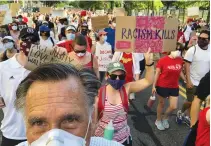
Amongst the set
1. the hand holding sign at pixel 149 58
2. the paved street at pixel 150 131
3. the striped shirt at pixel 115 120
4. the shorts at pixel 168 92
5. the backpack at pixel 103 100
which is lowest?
the paved street at pixel 150 131

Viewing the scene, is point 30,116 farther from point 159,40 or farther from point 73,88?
point 159,40

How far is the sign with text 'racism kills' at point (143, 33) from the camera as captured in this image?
13.7 feet

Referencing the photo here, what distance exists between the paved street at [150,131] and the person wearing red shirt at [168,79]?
16 centimetres

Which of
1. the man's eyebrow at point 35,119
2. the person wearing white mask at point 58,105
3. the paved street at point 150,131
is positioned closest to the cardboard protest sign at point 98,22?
the paved street at point 150,131

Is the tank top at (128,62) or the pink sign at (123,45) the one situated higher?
the pink sign at (123,45)

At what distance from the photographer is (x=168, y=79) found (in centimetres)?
561

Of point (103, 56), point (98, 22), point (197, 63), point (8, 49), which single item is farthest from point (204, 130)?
point (98, 22)

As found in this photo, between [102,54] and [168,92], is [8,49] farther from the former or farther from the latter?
[168,92]

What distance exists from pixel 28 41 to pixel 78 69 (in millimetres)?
1977

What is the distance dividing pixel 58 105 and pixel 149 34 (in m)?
2.67

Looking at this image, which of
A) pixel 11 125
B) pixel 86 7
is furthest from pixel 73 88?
pixel 86 7

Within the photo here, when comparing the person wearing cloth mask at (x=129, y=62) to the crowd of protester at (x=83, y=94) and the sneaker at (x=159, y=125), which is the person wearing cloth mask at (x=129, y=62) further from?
the sneaker at (x=159, y=125)

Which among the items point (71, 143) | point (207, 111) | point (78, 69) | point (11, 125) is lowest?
point (11, 125)

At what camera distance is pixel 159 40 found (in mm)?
4223
